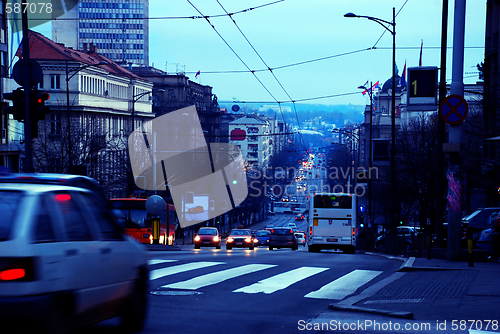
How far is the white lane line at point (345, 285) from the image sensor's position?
11.3 m

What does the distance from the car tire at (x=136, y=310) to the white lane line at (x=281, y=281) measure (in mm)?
3778

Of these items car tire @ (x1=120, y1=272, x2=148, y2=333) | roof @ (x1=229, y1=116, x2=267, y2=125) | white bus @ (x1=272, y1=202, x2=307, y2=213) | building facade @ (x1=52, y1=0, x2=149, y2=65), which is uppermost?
building facade @ (x1=52, y1=0, x2=149, y2=65)

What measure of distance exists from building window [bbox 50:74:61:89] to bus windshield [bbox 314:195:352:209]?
44370 millimetres

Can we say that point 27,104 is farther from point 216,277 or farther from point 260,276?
point 260,276

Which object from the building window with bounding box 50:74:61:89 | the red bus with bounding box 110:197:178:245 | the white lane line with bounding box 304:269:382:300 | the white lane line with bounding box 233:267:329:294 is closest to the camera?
the white lane line with bounding box 304:269:382:300

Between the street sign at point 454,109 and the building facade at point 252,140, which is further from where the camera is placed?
the building facade at point 252,140

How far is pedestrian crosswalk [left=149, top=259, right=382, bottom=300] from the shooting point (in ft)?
38.5

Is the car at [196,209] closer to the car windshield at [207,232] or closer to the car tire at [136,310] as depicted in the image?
the car windshield at [207,232]

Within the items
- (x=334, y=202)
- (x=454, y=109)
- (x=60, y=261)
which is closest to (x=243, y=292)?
(x=60, y=261)

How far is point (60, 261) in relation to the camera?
5879mm

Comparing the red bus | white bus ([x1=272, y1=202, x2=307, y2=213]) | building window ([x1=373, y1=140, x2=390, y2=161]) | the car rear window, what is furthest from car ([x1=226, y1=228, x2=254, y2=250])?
white bus ([x1=272, y1=202, x2=307, y2=213])

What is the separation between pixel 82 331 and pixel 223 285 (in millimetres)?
4586

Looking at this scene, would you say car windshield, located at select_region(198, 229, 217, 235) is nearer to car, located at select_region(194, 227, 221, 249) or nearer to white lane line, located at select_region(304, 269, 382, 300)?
car, located at select_region(194, 227, 221, 249)

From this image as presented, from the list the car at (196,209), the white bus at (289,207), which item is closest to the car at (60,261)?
the car at (196,209)
